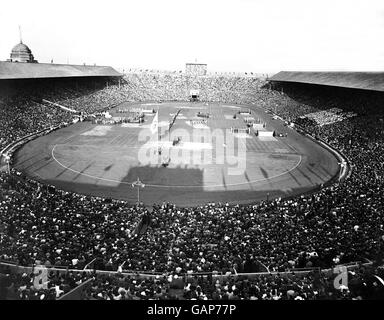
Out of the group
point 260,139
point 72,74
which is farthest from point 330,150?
point 72,74

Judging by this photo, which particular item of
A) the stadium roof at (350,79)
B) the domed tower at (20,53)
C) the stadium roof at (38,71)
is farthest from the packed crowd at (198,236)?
the domed tower at (20,53)

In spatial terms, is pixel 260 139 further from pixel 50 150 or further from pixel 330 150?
pixel 50 150

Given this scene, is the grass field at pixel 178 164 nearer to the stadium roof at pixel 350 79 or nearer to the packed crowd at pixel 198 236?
the packed crowd at pixel 198 236

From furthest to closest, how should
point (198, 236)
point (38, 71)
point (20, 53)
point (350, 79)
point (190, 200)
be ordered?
point (20, 53)
point (38, 71)
point (350, 79)
point (190, 200)
point (198, 236)

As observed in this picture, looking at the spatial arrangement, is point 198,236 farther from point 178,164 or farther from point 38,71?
point 38,71

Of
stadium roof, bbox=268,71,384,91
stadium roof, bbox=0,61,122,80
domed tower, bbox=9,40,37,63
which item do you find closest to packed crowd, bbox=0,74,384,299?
stadium roof, bbox=268,71,384,91

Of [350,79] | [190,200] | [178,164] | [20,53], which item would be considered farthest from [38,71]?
[350,79]
